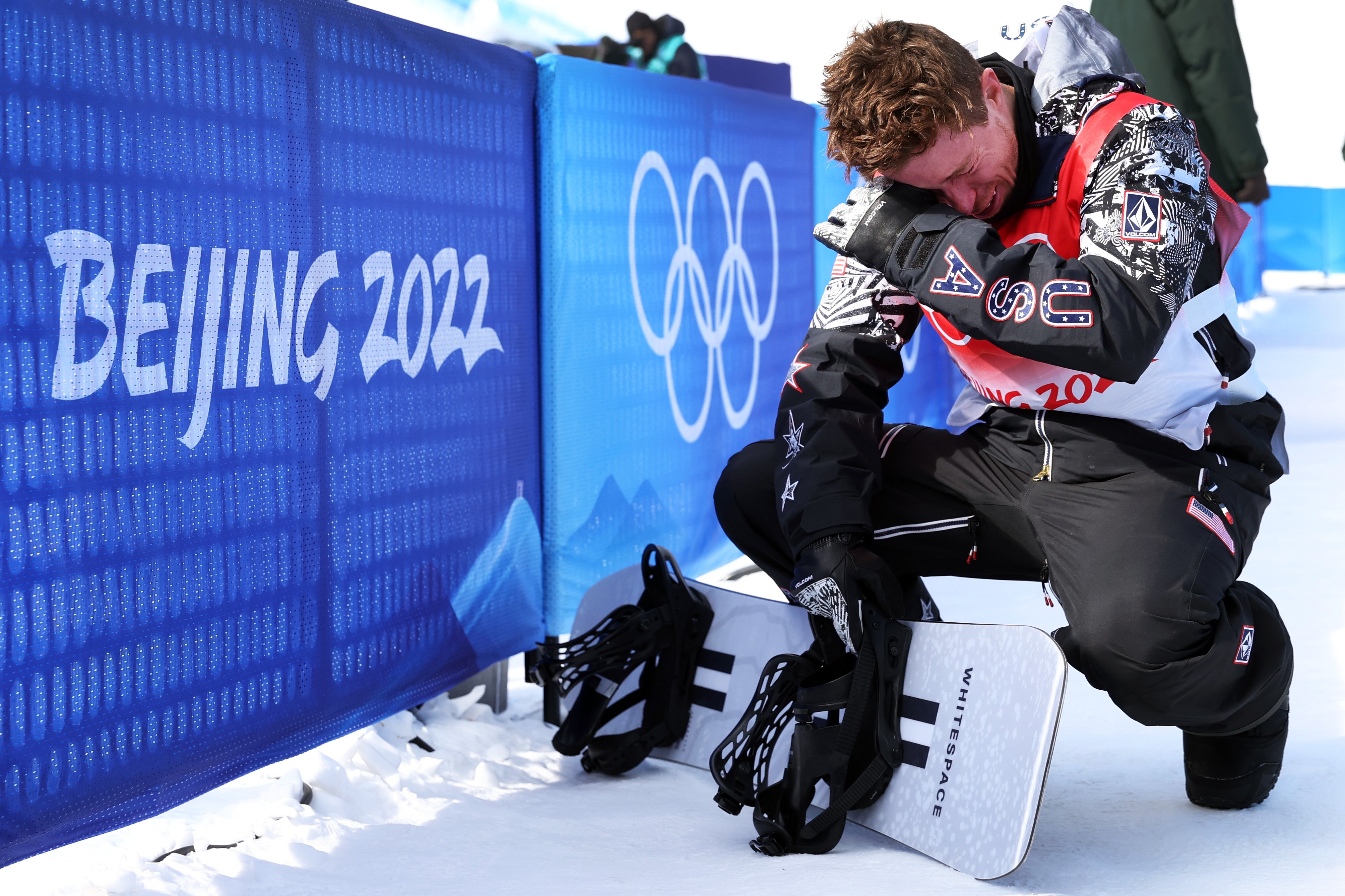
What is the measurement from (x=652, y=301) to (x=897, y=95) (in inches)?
44.4

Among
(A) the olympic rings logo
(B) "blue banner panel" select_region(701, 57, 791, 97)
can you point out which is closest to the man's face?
(A) the olympic rings logo

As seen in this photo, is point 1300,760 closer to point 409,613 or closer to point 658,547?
point 658,547

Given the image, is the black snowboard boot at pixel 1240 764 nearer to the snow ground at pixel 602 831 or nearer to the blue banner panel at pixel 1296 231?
the snow ground at pixel 602 831

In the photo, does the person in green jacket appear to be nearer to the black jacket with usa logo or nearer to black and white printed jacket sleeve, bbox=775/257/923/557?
the black jacket with usa logo

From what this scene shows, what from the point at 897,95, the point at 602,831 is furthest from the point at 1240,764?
the point at 897,95

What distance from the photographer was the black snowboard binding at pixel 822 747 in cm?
158

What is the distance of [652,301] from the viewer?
2627 mm

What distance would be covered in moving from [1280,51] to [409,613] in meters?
23.2

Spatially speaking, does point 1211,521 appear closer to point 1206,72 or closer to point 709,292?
point 709,292

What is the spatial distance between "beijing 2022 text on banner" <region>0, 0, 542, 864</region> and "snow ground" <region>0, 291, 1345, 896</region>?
3.8 inches

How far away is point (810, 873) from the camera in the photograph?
1.50 meters

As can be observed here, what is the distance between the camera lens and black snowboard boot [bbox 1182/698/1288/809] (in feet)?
5.44

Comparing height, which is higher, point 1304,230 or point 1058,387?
point 1304,230

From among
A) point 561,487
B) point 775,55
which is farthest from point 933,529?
point 775,55
